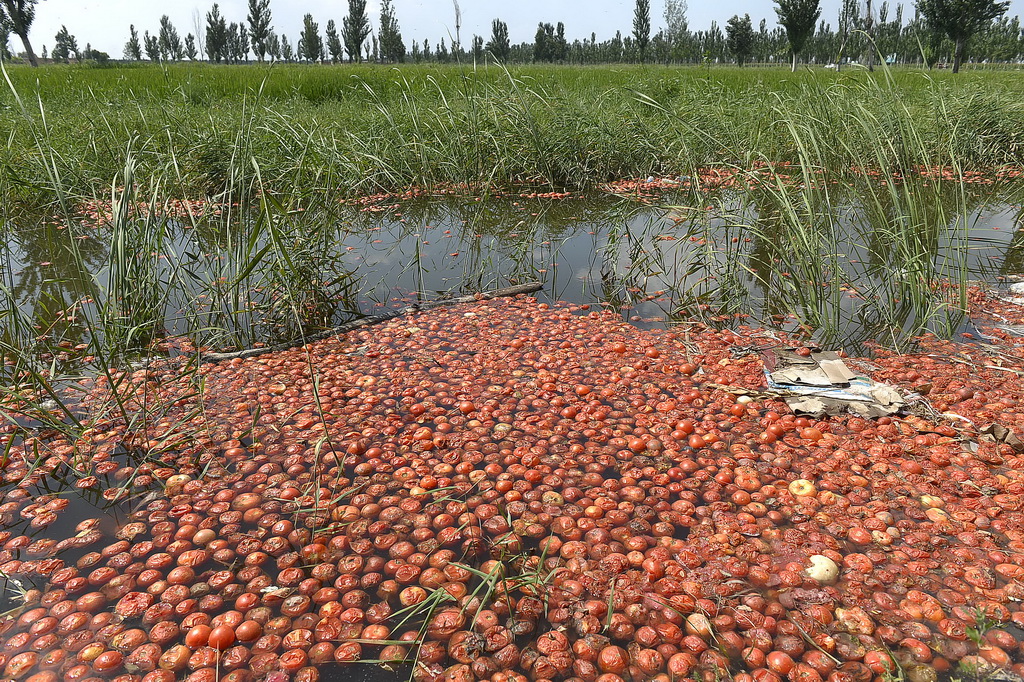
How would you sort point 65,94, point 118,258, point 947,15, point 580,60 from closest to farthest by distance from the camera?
point 118,258 < point 65,94 < point 947,15 < point 580,60

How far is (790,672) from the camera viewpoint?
1.33 meters

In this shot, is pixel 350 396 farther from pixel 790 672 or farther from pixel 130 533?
pixel 790 672

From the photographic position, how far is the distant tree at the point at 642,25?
40.7m

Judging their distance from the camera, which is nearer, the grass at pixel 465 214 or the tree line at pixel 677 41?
the grass at pixel 465 214

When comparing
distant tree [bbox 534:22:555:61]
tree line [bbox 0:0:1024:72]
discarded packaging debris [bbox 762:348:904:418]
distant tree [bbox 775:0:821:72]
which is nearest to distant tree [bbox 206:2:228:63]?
tree line [bbox 0:0:1024:72]

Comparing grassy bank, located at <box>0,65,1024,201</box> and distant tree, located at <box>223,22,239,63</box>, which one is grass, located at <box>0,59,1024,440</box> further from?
distant tree, located at <box>223,22,239,63</box>

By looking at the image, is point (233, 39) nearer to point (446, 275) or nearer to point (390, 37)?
point (390, 37)

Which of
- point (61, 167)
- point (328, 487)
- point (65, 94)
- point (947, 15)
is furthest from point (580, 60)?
point (328, 487)

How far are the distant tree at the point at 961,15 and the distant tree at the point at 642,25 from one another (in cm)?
1709

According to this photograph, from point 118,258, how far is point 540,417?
172 cm

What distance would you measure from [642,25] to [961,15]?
19881 mm

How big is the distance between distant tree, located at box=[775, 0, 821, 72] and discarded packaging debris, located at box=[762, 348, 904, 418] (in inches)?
1144

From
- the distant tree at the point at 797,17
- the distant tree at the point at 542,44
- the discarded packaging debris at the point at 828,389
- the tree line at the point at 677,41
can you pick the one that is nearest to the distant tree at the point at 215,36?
the tree line at the point at 677,41

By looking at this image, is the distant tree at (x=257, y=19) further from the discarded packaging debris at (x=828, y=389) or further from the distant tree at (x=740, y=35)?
the discarded packaging debris at (x=828, y=389)
